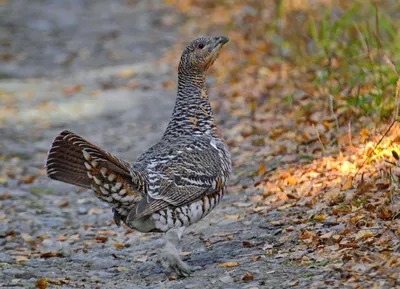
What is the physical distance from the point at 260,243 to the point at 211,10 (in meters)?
11.9

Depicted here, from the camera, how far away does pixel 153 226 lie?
19.1ft

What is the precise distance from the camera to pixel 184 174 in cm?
589

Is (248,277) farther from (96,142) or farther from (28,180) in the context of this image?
(96,142)

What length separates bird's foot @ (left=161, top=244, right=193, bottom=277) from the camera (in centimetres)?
572

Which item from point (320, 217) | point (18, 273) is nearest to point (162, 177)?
point (320, 217)

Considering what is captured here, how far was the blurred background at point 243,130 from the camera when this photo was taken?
19.1 ft

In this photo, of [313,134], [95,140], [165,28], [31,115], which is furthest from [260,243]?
[165,28]

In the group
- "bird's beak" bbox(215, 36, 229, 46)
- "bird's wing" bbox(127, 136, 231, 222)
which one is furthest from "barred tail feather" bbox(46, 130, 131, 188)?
"bird's beak" bbox(215, 36, 229, 46)

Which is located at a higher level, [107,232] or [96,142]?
[96,142]

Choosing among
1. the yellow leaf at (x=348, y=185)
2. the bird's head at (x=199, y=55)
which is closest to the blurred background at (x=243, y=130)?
the yellow leaf at (x=348, y=185)

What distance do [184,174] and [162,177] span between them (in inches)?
7.7

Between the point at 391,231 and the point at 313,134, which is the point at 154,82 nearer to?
the point at 313,134

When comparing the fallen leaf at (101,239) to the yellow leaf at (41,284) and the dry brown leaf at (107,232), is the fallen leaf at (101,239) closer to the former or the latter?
the dry brown leaf at (107,232)

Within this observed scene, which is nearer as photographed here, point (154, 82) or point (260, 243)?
point (260, 243)
